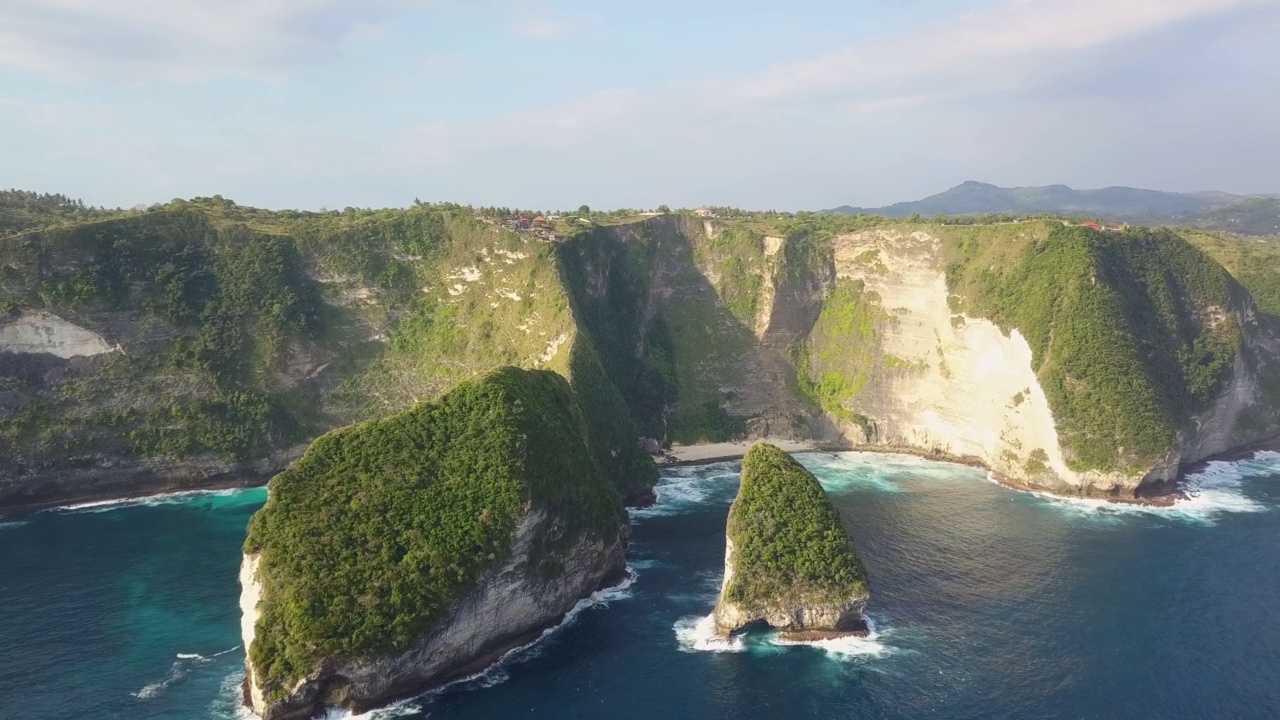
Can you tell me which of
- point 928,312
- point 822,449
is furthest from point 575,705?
point 928,312

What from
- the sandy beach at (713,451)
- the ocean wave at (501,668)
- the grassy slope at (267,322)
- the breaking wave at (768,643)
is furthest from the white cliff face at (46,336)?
the breaking wave at (768,643)

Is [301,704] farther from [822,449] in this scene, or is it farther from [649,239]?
[649,239]

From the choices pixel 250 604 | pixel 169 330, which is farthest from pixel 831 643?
pixel 169 330

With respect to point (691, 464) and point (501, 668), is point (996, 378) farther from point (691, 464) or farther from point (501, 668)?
A: point (501, 668)

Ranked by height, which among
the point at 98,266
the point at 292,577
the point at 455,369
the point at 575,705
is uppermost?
the point at 98,266

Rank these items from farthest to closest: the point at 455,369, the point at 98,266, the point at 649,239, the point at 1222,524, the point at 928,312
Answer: the point at 649,239 → the point at 928,312 → the point at 455,369 → the point at 98,266 → the point at 1222,524

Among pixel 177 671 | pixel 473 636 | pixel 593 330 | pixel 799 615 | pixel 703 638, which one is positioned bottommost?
pixel 703 638
